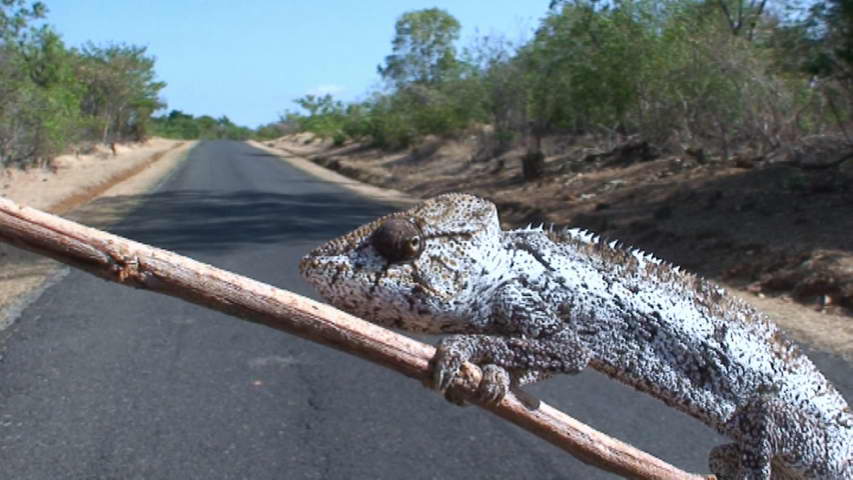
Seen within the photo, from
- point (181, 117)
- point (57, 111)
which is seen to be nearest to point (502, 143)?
point (57, 111)

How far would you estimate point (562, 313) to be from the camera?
1.48 meters

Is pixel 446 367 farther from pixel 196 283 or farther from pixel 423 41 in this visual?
pixel 423 41

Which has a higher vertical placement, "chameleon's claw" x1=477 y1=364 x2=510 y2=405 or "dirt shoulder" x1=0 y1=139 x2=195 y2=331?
"chameleon's claw" x1=477 y1=364 x2=510 y2=405

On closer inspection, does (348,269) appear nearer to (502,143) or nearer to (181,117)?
(502,143)

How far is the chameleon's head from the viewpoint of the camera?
143cm

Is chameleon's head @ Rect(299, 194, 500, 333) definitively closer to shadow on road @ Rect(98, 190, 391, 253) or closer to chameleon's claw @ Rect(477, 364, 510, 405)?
chameleon's claw @ Rect(477, 364, 510, 405)

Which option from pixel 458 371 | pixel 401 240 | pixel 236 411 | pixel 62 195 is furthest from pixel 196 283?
pixel 62 195

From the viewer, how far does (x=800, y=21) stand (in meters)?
17.0

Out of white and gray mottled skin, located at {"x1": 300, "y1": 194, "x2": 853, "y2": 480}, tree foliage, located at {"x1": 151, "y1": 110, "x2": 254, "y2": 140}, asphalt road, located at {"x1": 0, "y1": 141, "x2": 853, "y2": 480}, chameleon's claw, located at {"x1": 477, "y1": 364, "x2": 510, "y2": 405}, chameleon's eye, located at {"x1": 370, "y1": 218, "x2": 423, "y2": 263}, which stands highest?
chameleon's eye, located at {"x1": 370, "y1": 218, "x2": 423, "y2": 263}

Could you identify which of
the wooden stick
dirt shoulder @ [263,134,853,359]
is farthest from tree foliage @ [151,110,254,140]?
the wooden stick

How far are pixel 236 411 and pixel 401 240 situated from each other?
6.10 meters

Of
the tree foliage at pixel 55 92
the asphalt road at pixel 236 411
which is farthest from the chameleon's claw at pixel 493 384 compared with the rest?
the tree foliage at pixel 55 92

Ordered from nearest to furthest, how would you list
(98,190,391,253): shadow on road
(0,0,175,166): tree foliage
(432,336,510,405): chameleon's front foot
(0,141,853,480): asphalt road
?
(432,336,510,405): chameleon's front foot → (0,141,853,480): asphalt road → (98,190,391,253): shadow on road → (0,0,175,166): tree foliage

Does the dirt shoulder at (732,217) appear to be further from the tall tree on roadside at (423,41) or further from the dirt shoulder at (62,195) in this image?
the tall tree on roadside at (423,41)
